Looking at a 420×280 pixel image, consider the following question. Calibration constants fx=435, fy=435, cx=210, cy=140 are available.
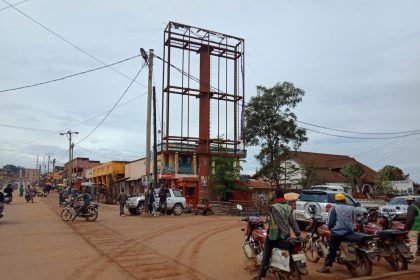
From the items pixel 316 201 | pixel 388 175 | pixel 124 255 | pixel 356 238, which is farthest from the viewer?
pixel 388 175

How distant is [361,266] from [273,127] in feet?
84.5

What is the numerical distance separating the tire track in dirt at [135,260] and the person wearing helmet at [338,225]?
2.68 meters

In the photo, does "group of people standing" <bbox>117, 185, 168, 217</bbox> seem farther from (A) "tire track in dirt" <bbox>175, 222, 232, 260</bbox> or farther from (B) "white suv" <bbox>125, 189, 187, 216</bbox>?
(A) "tire track in dirt" <bbox>175, 222, 232, 260</bbox>

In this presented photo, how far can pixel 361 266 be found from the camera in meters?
8.99

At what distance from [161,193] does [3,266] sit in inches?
711

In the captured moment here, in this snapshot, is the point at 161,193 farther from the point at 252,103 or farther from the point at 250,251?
the point at 250,251

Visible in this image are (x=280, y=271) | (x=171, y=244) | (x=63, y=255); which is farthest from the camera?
(x=171, y=244)

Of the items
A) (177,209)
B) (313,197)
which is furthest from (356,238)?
(177,209)

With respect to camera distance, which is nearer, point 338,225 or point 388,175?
point 338,225

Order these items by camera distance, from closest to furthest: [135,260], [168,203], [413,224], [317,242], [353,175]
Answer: [135,260]
[317,242]
[413,224]
[168,203]
[353,175]

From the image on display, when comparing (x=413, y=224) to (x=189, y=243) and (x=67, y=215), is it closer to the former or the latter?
(x=189, y=243)

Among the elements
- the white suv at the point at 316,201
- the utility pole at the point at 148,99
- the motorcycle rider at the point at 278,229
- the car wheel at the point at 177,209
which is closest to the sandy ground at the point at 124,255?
the motorcycle rider at the point at 278,229

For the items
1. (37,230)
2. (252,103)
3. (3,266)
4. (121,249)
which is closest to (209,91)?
(252,103)

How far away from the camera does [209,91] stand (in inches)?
1652
